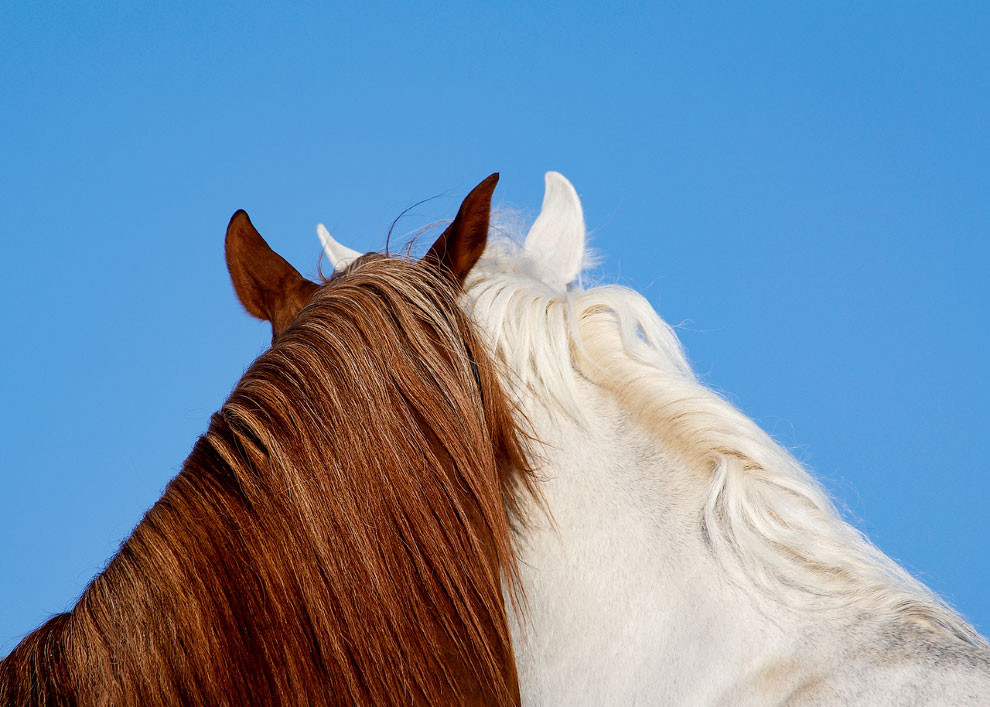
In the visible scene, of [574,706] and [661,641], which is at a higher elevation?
[661,641]

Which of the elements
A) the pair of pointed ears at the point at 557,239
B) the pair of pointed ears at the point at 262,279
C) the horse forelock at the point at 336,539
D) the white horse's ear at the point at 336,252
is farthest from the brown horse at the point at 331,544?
the white horse's ear at the point at 336,252

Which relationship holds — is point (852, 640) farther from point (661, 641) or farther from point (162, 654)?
point (162, 654)

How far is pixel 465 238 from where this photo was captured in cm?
91

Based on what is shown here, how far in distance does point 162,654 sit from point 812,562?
0.70m

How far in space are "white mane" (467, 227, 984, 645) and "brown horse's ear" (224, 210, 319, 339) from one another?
0.91ft

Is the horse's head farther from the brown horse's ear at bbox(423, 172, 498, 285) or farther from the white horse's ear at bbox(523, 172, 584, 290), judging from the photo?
the white horse's ear at bbox(523, 172, 584, 290)

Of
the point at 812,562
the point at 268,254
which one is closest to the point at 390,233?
the point at 268,254

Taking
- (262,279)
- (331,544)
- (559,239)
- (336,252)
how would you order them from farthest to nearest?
(336,252) → (559,239) → (262,279) → (331,544)

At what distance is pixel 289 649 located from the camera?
722mm

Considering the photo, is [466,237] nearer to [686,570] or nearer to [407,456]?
[407,456]

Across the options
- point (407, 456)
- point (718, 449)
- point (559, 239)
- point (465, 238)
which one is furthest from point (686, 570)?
point (559, 239)

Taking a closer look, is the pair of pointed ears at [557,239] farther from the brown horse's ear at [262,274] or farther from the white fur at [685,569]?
the white fur at [685,569]

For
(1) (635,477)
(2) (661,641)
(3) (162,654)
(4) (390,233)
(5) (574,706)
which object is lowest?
(3) (162,654)

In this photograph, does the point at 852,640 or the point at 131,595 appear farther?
the point at 852,640
